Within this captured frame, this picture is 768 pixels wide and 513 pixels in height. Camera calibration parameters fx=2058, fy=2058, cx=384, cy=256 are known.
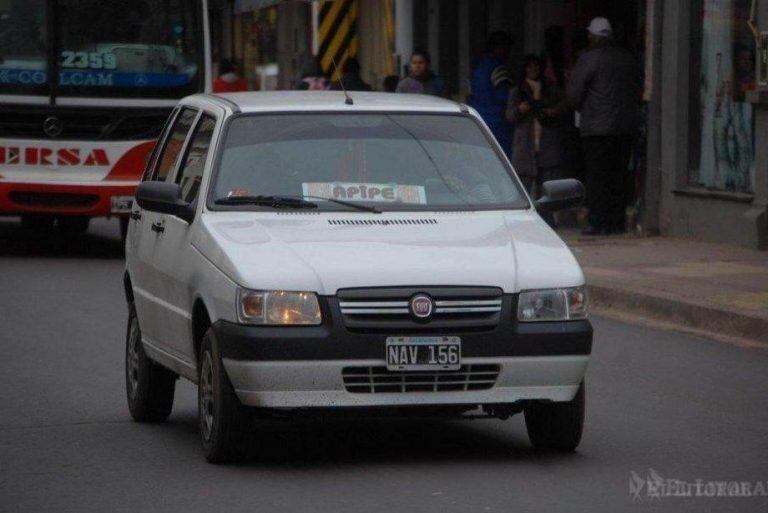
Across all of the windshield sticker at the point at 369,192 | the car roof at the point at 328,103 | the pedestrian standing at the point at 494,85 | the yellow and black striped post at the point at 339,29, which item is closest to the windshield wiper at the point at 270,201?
the windshield sticker at the point at 369,192

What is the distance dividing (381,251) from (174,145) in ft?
7.33

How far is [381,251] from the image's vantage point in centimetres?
835

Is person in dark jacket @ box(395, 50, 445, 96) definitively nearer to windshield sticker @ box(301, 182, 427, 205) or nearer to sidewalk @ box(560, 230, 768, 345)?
sidewalk @ box(560, 230, 768, 345)

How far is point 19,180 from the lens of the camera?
19594 mm

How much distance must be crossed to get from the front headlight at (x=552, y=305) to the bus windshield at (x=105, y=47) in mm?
12147

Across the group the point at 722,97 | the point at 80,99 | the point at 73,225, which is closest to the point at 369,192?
the point at 722,97

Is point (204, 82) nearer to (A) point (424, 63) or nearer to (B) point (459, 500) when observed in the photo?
(A) point (424, 63)

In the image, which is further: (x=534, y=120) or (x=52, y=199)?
(x=534, y=120)

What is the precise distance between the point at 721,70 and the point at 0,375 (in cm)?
950

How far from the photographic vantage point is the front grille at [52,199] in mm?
19672

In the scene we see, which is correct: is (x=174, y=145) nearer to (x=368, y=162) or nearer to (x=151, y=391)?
(x=151, y=391)

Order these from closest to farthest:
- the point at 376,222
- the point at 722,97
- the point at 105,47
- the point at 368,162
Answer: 1. the point at 376,222
2. the point at 368,162
3. the point at 722,97
4. the point at 105,47

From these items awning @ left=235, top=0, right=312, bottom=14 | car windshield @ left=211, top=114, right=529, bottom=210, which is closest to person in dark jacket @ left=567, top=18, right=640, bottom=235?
awning @ left=235, top=0, right=312, bottom=14

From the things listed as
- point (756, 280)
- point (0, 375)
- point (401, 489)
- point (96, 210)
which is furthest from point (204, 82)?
point (401, 489)
